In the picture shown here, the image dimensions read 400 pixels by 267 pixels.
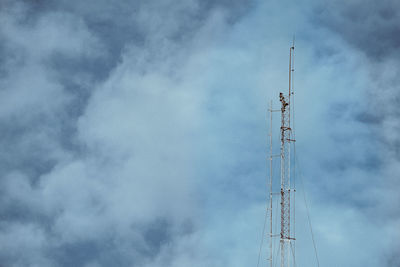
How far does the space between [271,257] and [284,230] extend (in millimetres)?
5355

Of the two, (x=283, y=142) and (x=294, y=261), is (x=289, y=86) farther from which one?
(x=294, y=261)

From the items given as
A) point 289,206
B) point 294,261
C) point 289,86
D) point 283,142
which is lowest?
point 294,261

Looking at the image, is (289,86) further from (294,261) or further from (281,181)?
(294,261)

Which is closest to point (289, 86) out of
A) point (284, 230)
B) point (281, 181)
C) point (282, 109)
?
point (282, 109)

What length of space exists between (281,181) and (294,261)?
48.7 feet

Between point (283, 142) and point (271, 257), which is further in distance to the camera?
point (283, 142)

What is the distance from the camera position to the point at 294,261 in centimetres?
10406

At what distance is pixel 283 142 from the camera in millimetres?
112500

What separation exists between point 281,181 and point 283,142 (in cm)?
786

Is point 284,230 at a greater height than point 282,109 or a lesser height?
lesser

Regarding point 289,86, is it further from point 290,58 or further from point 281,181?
point 281,181

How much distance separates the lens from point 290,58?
383 feet

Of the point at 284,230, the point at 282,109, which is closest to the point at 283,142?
the point at 282,109

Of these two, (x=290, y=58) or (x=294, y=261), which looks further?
(x=290, y=58)
